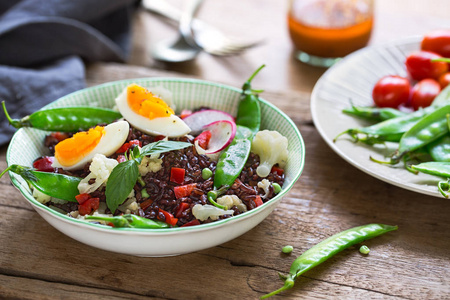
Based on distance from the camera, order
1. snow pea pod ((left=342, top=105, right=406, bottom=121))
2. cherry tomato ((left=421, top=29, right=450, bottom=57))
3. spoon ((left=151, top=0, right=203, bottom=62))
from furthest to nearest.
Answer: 1. spoon ((left=151, top=0, right=203, bottom=62))
2. cherry tomato ((left=421, top=29, right=450, bottom=57))
3. snow pea pod ((left=342, top=105, right=406, bottom=121))

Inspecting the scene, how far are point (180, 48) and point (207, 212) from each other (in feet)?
8.58

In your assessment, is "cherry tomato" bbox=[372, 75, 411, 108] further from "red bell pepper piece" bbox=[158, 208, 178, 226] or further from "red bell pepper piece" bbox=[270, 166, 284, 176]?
"red bell pepper piece" bbox=[158, 208, 178, 226]

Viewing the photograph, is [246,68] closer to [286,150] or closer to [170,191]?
[286,150]

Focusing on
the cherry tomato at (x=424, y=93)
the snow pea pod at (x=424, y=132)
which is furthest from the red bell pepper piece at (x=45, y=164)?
the cherry tomato at (x=424, y=93)

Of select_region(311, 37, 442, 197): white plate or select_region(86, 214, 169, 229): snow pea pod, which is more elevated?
select_region(86, 214, 169, 229): snow pea pod

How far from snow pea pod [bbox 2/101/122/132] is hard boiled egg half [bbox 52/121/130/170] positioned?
0.34 m

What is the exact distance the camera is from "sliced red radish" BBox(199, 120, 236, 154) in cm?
279

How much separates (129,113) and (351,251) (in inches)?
54.9

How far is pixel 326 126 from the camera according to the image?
11.0 ft

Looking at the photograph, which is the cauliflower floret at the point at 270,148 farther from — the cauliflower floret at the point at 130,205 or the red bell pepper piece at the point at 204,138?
the cauliflower floret at the point at 130,205

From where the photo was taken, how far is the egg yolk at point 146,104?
109 inches

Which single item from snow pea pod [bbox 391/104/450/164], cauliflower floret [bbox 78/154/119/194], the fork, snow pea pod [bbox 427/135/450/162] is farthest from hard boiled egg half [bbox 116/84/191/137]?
Result: the fork

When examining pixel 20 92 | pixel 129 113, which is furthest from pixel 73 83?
pixel 129 113

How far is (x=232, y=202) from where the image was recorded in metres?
2.47
